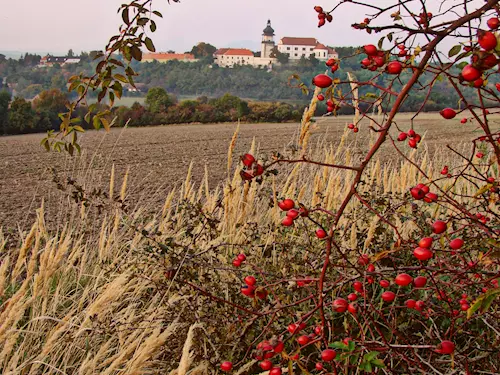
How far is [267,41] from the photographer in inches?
2697

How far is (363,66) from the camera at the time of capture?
1.12 m

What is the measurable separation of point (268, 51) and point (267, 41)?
4.11 metres

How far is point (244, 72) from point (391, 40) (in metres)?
43.4

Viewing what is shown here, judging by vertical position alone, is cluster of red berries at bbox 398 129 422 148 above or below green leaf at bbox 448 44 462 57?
below

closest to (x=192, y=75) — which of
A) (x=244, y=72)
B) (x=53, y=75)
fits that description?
(x=244, y=72)

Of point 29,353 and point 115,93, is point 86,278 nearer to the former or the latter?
point 29,353

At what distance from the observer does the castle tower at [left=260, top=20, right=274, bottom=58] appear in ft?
215

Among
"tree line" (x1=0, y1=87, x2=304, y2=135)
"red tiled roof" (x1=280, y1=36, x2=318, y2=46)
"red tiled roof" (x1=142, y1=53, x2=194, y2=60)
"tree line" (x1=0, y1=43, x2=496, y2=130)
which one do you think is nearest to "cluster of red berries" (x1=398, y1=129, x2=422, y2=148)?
"tree line" (x1=0, y1=87, x2=304, y2=135)

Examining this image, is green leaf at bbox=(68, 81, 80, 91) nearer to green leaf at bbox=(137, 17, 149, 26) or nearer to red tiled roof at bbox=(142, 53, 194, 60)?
green leaf at bbox=(137, 17, 149, 26)

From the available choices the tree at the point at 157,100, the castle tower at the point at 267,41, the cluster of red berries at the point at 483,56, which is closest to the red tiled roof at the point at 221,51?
the castle tower at the point at 267,41

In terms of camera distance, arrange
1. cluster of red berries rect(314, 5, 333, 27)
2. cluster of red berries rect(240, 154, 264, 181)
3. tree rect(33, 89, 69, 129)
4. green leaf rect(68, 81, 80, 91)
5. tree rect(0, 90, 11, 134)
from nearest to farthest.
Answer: cluster of red berries rect(240, 154, 264, 181)
cluster of red berries rect(314, 5, 333, 27)
green leaf rect(68, 81, 80, 91)
tree rect(0, 90, 11, 134)
tree rect(33, 89, 69, 129)

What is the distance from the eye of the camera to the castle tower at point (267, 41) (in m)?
65.4

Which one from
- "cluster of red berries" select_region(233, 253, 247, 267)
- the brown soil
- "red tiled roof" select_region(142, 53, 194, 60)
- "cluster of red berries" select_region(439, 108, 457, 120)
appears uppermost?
"red tiled roof" select_region(142, 53, 194, 60)

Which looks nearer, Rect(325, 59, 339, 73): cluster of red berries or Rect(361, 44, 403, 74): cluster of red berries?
Rect(361, 44, 403, 74): cluster of red berries
